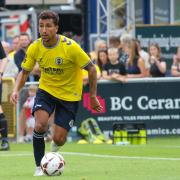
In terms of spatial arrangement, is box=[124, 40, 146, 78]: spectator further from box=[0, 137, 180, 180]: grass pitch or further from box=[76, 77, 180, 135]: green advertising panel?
box=[0, 137, 180, 180]: grass pitch

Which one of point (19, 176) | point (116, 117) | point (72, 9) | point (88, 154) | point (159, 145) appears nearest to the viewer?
point (19, 176)

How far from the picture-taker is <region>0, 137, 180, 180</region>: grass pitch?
12352mm

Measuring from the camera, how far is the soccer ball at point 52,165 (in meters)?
12.3

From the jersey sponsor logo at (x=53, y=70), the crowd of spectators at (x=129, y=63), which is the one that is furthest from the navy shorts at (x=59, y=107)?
the crowd of spectators at (x=129, y=63)

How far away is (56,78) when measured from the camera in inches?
512

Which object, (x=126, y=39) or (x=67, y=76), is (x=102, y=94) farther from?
(x=67, y=76)

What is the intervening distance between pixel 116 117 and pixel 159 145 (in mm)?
2464

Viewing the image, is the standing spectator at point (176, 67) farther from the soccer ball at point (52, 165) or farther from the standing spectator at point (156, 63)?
the soccer ball at point (52, 165)

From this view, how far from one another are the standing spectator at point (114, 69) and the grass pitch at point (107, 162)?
81.0 inches

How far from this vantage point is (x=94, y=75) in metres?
12.9

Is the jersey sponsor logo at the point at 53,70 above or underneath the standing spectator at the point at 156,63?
above

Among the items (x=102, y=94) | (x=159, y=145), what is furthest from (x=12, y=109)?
(x=159, y=145)

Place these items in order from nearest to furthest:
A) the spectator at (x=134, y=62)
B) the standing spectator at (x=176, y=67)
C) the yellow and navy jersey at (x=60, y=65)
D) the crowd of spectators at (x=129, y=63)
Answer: the yellow and navy jersey at (x=60, y=65) → the crowd of spectators at (x=129, y=63) → the spectator at (x=134, y=62) → the standing spectator at (x=176, y=67)

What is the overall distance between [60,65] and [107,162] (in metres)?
2.37
